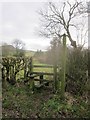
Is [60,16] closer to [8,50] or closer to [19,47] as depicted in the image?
[19,47]

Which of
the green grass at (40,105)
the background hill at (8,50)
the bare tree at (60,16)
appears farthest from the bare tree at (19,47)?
the bare tree at (60,16)

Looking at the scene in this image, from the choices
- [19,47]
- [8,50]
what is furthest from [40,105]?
[19,47]

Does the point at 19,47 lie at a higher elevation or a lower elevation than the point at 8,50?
higher

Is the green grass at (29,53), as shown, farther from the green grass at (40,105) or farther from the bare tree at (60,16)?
the bare tree at (60,16)

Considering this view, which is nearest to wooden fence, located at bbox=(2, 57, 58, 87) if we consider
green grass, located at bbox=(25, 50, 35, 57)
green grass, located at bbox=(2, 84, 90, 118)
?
green grass, located at bbox=(25, 50, 35, 57)

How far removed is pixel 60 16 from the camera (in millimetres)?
10484

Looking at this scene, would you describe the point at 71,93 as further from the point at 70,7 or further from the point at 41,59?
the point at 70,7

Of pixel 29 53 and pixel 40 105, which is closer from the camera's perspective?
pixel 40 105

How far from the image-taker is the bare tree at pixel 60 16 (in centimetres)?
909

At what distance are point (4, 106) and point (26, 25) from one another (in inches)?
116

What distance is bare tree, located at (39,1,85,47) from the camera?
9.09m

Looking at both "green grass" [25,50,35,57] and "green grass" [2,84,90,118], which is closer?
"green grass" [2,84,90,118]

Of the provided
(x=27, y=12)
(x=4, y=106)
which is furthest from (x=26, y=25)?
(x=4, y=106)

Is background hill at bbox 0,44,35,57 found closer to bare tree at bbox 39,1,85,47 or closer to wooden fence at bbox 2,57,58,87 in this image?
wooden fence at bbox 2,57,58,87
